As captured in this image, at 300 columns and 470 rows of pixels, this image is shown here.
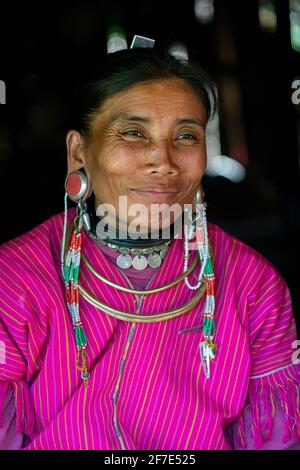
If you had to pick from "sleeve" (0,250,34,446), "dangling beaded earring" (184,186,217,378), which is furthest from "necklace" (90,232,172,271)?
"sleeve" (0,250,34,446)

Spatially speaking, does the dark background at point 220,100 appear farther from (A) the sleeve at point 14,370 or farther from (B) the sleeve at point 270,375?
(B) the sleeve at point 270,375

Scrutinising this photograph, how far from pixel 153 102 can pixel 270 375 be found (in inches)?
39.4

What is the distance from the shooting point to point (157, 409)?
2059mm

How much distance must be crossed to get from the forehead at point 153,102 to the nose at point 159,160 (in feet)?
0.32

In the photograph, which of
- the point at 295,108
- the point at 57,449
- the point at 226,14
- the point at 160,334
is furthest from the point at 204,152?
the point at 226,14

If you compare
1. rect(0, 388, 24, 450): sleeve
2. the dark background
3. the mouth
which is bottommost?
rect(0, 388, 24, 450): sleeve

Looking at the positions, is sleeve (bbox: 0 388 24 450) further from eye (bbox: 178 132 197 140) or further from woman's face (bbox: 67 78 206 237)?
eye (bbox: 178 132 197 140)

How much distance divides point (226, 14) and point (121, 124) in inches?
125

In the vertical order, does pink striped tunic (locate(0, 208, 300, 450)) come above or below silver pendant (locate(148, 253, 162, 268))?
below

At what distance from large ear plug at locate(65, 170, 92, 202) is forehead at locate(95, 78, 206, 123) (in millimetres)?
211

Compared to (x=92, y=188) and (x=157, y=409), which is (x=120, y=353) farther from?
(x=92, y=188)

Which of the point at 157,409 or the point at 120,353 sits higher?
the point at 120,353

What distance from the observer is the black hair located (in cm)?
215

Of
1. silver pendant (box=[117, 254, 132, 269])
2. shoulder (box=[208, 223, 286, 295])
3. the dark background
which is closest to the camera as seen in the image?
silver pendant (box=[117, 254, 132, 269])
